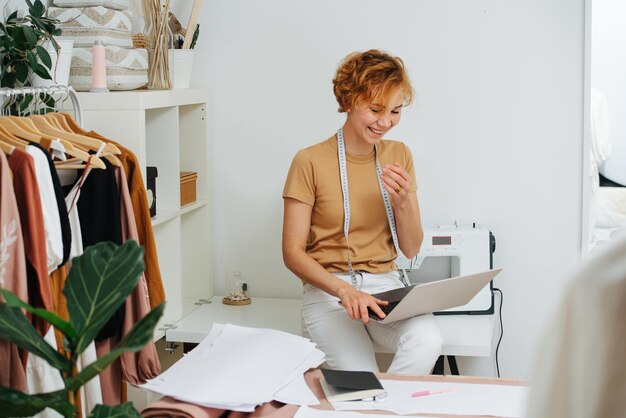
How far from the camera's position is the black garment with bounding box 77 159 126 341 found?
211cm

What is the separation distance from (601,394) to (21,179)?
4.72 feet

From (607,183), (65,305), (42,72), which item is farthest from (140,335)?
(607,183)

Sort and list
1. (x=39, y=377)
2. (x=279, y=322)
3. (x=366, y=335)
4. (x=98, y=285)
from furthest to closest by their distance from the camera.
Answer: (x=279, y=322), (x=366, y=335), (x=39, y=377), (x=98, y=285)

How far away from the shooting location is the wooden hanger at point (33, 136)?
2.04 meters

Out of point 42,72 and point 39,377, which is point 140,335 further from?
point 42,72

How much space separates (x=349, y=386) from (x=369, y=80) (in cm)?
116

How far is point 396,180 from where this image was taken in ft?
8.18

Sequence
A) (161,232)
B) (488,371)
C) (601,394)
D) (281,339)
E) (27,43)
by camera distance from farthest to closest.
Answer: (488,371), (161,232), (27,43), (281,339), (601,394)

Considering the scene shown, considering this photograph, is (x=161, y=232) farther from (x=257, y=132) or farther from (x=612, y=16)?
(x=612, y=16)

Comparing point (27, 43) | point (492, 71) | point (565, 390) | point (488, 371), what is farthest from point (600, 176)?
point (565, 390)

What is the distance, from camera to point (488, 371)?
323 centimetres

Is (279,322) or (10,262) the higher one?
(10,262)

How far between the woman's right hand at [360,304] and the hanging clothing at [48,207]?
0.84 metres

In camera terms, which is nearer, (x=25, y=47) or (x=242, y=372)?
(x=242, y=372)
